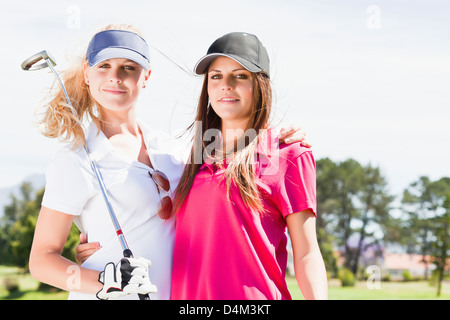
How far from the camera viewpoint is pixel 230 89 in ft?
10.00

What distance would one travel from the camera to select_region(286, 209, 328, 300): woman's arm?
279cm

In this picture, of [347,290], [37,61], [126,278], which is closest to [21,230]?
[347,290]

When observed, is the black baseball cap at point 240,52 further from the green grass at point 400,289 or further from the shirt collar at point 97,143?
the green grass at point 400,289

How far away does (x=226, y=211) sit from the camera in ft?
9.38

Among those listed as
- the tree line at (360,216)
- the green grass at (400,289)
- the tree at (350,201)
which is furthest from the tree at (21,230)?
the tree at (350,201)

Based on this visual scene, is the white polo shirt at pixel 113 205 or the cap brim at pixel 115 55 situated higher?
the cap brim at pixel 115 55

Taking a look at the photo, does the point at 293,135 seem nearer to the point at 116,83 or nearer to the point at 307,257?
the point at 307,257

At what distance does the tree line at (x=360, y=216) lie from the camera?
37.7 m

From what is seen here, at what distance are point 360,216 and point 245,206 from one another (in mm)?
40693

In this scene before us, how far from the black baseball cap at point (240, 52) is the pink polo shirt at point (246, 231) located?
50 centimetres

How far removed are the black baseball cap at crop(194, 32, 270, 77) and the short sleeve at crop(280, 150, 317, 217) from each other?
0.57 meters

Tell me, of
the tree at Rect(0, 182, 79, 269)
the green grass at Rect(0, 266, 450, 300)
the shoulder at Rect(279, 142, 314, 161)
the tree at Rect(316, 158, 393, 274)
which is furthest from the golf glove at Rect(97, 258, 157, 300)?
the tree at Rect(316, 158, 393, 274)

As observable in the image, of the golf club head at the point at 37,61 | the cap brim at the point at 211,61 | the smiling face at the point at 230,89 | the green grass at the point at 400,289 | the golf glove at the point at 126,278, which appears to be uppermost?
the golf club head at the point at 37,61
